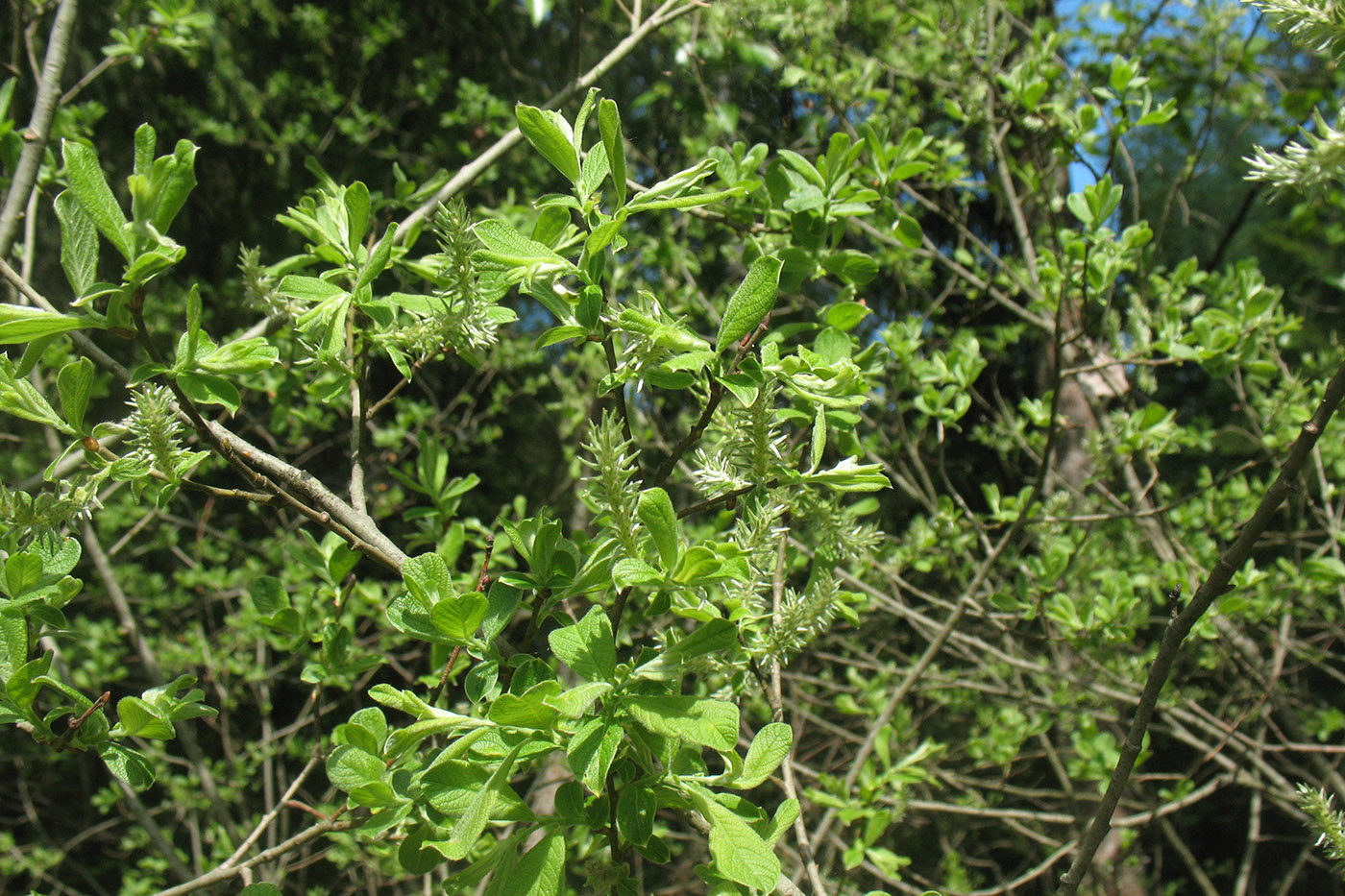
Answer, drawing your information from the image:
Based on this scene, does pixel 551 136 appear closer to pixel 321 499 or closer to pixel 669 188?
pixel 669 188

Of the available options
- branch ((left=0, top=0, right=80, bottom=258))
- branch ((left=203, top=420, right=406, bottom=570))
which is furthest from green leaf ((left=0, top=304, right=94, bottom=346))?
branch ((left=0, top=0, right=80, bottom=258))

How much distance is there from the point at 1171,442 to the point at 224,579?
344 centimetres

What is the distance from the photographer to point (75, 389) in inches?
35.3

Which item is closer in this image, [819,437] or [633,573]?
[633,573]

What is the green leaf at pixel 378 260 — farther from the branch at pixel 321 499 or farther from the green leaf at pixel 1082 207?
the green leaf at pixel 1082 207

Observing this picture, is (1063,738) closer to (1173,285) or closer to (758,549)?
(1173,285)

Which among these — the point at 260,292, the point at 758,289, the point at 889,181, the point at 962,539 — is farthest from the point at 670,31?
the point at 758,289


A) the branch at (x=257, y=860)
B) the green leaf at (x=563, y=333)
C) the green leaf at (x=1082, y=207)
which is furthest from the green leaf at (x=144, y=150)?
the green leaf at (x=1082, y=207)

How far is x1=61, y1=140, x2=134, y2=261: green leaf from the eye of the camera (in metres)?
0.77

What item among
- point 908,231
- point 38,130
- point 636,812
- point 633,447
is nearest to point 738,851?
point 636,812

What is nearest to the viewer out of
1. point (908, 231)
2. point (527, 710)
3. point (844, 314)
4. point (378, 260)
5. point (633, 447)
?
point (527, 710)

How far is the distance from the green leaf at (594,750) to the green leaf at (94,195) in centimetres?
62

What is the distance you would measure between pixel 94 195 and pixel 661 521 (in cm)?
62

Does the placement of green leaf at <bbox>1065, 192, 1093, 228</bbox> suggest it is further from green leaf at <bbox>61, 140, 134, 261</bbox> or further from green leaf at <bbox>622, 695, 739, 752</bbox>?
green leaf at <bbox>61, 140, 134, 261</bbox>
